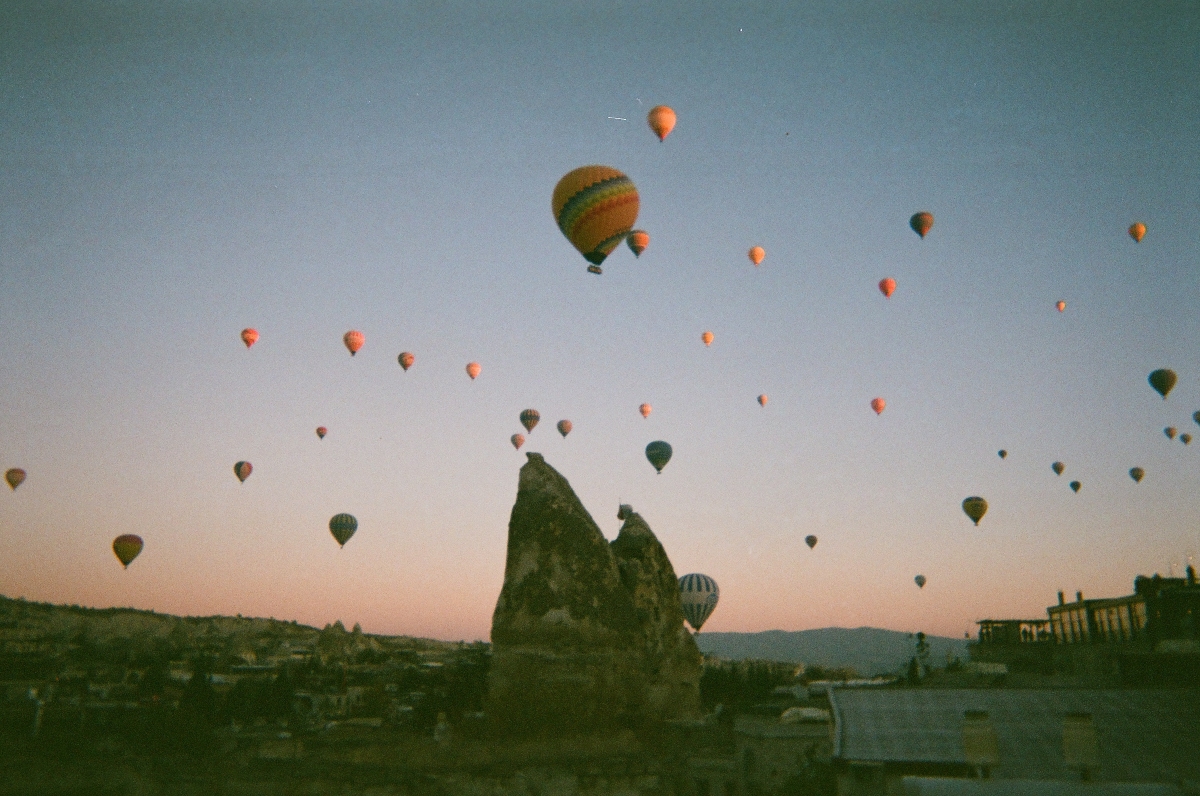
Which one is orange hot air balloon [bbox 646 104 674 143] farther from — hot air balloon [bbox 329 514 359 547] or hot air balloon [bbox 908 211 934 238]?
hot air balloon [bbox 329 514 359 547]

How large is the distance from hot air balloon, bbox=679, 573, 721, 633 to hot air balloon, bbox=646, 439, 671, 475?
17.8 ft

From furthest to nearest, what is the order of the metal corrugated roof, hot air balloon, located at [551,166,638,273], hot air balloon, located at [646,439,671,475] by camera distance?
1. hot air balloon, located at [646,439,671,475]
2. hot air balloon, located at [551,166,638,273]
3. the metal corrugated roof

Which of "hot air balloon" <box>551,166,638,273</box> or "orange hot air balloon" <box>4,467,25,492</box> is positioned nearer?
"hot air balloon" <box>551,166,638,273</box>

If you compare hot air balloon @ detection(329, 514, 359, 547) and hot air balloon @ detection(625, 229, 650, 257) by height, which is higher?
hot air balloon @ detection(625, 229, 650, 257)

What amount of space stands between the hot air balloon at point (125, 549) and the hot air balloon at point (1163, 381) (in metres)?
35.2

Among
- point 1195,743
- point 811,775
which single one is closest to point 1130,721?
point 1195,743

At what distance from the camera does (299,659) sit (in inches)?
3907

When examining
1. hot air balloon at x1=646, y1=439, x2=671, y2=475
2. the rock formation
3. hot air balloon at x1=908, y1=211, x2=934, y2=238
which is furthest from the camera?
A: hot air balloon at x1=646, y1=439, x2=671, y2=475

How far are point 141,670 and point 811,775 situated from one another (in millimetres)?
70857

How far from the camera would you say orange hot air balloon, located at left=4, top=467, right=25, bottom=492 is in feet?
99.7

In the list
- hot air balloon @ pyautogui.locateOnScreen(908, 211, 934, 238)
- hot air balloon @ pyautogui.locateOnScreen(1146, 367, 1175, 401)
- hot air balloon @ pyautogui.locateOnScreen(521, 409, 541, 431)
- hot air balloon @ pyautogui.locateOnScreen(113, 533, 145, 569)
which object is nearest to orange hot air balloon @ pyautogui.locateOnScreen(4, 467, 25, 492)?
hot air balloon @ pyautogui.locateOnScreen(113, 533, 145, 569)

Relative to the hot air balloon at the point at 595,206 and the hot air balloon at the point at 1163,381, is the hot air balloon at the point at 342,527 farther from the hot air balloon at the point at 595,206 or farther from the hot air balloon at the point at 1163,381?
the hot air balloon at the point at 1163,381

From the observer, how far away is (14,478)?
3047 centimetres

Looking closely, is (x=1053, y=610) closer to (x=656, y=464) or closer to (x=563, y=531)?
(x=656, y=464)
